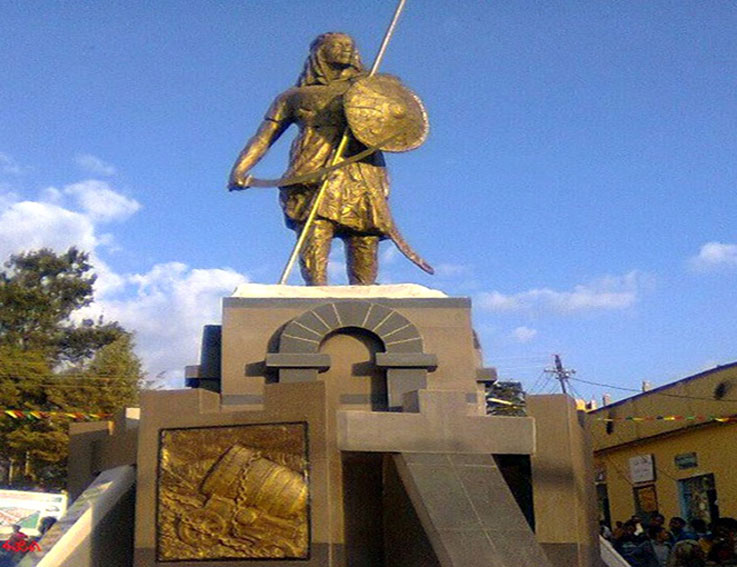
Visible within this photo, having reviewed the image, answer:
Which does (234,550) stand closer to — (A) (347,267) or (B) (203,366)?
(B) (203,366)

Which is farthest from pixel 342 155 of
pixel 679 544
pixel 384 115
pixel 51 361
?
pixel 51 361

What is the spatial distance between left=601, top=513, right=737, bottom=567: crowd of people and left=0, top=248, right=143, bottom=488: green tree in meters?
17.8

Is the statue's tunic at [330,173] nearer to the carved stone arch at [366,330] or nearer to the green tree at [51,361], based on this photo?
the carved stone arch at [366,330]

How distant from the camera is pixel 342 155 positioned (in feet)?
36.3

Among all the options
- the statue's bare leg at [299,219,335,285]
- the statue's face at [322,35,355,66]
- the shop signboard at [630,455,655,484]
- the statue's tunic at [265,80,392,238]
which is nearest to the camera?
the statue's bare leg at [299,219,335,285]

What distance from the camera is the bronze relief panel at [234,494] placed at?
767cm

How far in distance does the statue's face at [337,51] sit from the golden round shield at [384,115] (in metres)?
0.56

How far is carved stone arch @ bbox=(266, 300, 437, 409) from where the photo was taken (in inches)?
362

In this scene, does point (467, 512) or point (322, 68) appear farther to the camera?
point (322, 68)

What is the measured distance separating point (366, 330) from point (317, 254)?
1.63 metres

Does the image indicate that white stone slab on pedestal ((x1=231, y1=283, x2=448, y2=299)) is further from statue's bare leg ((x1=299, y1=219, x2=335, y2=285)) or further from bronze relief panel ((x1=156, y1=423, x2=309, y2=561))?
bronze relief panel ((x1=156, y1=423, x2=309, y2=561))

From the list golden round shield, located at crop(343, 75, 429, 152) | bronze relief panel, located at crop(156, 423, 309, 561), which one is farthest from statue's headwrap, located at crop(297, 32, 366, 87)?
bronze relief panel, located at crop(156, 423, 309, 561)

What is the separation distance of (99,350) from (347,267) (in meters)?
20.6

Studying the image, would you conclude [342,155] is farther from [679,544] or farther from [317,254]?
[679,544]
